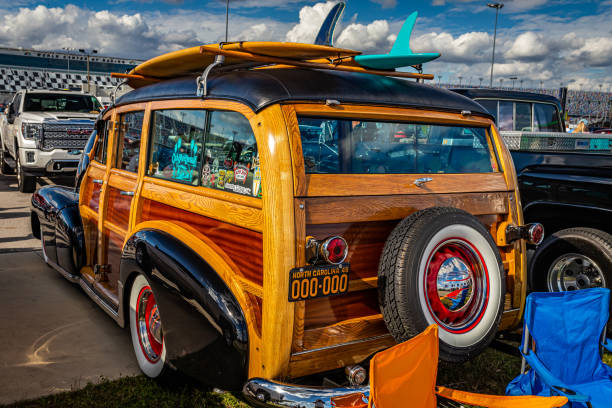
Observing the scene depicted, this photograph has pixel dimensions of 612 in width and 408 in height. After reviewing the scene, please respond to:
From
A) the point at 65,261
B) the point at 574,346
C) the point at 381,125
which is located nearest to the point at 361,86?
the point at 381,125

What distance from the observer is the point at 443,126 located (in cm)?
289

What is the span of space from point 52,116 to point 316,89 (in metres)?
8.53

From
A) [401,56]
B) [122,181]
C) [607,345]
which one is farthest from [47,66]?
[607,345]

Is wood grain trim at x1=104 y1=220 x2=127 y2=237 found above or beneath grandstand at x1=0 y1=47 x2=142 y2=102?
beneath

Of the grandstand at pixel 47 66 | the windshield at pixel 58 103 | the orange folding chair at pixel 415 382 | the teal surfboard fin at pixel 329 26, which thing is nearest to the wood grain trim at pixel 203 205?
the orange folding chair at pixel 415 382

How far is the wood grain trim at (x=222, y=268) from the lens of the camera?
2.21m

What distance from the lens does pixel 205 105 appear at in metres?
2.61

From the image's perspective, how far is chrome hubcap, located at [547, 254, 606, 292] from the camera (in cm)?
355

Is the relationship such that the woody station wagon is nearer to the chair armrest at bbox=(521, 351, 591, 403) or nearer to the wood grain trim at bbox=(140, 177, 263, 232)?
the wood grain trim at bbox=(140, 177, 263, 232)

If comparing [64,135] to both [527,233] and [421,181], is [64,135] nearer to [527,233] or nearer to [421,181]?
[421,181]

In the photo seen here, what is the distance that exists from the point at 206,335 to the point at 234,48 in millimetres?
1387

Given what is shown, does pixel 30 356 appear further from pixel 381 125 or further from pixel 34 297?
pixel 381 125

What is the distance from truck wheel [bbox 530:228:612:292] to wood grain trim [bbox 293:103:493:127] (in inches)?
48.5

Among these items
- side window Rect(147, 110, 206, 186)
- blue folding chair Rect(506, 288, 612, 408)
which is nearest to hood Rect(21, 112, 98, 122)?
side window Rect(147, 110, 206, 186)
